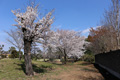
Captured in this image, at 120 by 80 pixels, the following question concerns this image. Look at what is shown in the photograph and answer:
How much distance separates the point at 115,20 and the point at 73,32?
1308 centimetres

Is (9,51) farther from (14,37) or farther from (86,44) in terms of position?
(86,44)

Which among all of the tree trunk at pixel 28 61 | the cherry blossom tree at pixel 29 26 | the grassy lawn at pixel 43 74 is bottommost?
the grassy lawn at pixel 43 74

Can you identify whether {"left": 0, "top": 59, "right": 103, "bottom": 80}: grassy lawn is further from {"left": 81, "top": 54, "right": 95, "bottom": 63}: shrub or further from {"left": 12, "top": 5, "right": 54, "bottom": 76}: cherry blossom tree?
{"left": 81, "top": 54, "right": 95, "bottom": 63}: shrub

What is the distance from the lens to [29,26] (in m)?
9.88

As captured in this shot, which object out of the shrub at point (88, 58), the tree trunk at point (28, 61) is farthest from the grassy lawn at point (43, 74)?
the shrub at point (88, 58)

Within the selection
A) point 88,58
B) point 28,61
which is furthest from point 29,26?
point 88,58

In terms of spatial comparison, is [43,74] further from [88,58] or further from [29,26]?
[88,58]

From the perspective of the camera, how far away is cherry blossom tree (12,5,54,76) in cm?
940

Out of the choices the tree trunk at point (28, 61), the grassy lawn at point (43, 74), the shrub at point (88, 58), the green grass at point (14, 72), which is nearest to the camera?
the green grass at point (14, 72)

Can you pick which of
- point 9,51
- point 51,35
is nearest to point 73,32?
point 51,35

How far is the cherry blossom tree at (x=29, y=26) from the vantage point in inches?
370

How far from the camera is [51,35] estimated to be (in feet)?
35.7

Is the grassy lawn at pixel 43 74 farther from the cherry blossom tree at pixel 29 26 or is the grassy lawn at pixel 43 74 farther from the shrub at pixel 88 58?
the shrub at pixel 88 58

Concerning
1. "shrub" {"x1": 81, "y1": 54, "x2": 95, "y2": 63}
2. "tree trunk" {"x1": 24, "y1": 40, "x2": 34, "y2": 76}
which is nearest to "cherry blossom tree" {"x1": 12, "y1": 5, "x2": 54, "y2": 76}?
"tree trunk" {"x1": 24, "y1": 40, "x2": 34, "y2": 76}
